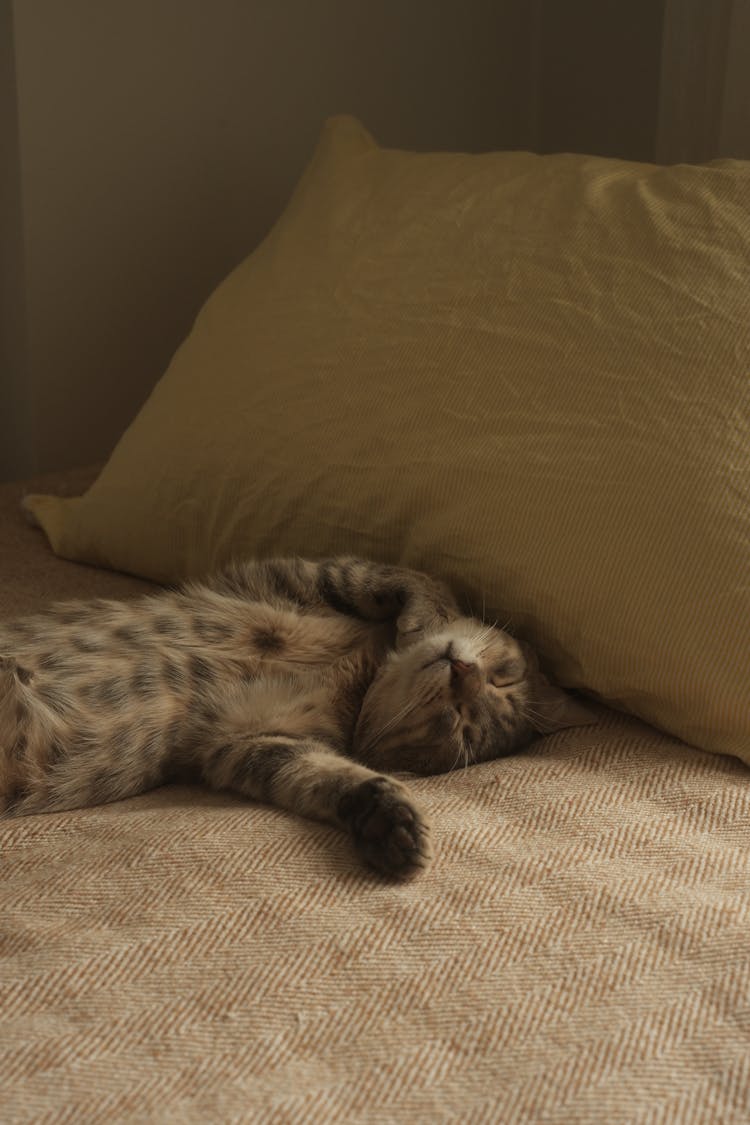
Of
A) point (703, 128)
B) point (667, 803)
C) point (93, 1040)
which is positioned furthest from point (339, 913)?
point (703, 128)

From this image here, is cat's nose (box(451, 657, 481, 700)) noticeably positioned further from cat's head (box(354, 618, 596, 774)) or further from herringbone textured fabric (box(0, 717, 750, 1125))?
herringbone textured fabric (box(0, 717, 750, 1125))

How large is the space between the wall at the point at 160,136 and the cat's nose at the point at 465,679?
1.38 metres

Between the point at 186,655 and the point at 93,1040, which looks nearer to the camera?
the point at 93,1040

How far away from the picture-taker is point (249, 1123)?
0.82 meters

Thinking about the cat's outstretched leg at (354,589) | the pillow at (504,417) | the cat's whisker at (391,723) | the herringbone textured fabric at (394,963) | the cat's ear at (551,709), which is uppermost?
the pillow at (504,417)

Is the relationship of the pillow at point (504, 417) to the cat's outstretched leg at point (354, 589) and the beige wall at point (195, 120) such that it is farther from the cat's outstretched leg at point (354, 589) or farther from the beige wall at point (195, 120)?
the beige wall at point (195, 120)

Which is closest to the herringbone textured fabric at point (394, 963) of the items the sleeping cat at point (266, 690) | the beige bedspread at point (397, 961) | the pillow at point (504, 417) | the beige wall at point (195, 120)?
the beige bedspread at point (397, 961)

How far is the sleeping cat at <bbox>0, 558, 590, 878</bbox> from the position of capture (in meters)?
1.36

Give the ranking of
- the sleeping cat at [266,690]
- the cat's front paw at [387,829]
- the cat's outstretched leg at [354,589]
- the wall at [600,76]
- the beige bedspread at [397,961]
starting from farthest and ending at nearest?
the wall at [600,76]
the cat's outstretched leg at [354,589]
the sleeping cat at [266,690]
the cat's front paw at [387,829]
the beige bedspread at [397,961]

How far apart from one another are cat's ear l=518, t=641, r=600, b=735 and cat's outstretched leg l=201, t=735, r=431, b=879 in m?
0.22

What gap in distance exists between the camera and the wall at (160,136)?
238cm

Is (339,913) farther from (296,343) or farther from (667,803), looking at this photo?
(296,343)

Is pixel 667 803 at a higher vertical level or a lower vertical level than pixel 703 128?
lower

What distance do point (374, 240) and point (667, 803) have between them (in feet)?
2.96
